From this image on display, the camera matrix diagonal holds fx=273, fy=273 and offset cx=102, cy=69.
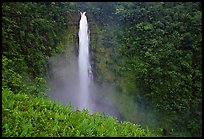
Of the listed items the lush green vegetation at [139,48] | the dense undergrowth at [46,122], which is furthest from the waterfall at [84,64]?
the dense undergrowth at [46,122]

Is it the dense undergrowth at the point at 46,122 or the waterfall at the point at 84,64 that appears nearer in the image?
the dense undergrowth at the point at 46,122

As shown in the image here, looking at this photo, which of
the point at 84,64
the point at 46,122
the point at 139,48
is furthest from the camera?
the point at 84,64

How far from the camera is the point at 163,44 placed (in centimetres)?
1706

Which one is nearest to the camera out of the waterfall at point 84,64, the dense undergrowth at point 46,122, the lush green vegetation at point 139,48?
the dense undergrowth at point 46,122

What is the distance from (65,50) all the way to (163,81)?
21.8ft

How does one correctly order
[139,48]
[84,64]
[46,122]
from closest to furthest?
1. [46,122]
2. [139,48]
3. [84,64]

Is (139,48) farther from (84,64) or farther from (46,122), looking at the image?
Result: (46,122)

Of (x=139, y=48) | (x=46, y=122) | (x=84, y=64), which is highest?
(x=139, y=48)

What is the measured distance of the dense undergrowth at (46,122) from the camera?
4855 millimetres

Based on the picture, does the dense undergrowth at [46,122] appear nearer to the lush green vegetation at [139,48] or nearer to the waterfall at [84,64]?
→ the lush green vegetation at [139,48]

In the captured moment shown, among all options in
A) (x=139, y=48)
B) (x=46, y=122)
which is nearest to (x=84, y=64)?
(x=139, y=48)

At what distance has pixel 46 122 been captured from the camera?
5.28 m

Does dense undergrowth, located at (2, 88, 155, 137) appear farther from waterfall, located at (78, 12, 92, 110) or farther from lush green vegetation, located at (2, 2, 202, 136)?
waterfall, located at (78, 12, 92, 110)

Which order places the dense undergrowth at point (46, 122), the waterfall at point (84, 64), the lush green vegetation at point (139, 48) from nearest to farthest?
the dense undergrowth at point (46, 122) → the lush green vegetation at point (139, 48) → the waterfall at point (84, 64)
